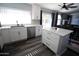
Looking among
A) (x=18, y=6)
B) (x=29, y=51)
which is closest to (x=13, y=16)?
(x=18, y=6)

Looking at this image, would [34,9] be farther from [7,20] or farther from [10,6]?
[7,20]

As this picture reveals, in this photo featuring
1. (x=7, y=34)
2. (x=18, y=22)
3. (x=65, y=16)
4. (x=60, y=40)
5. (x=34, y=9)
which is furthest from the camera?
(x=65, y=16)

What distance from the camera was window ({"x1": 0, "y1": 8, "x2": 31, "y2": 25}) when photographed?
3.11 meters

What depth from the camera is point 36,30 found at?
13.3 feet

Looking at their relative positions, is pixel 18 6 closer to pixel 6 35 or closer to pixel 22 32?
pixel 22 32

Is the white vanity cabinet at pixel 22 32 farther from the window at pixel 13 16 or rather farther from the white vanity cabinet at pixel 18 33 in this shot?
the window at pixel 13 16

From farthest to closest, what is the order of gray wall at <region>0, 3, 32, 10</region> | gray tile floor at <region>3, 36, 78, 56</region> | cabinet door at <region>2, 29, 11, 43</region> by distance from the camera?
1. gray wall at <region>0, 3, 32, 10</region>
2. cabinet door at <region>2, 29, 11, 43</region>
3. gray tile floor at <region>3, 36, 78, 56</region>

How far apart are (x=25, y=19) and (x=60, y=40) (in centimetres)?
309

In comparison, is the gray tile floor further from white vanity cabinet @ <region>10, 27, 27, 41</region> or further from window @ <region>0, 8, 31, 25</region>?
window @ <region>0, 8, 31, 25</region>

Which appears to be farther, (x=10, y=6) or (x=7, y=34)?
(x=10, y=6)

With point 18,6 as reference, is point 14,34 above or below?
below

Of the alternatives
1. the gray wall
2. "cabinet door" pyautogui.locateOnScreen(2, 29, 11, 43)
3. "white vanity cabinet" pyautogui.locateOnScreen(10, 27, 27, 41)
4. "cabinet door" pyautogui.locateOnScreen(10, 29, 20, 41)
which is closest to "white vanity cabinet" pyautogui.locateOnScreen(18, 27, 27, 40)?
"white vanity cabinet" pyautogui.locateOnScreen(10, 27, 27, 41)

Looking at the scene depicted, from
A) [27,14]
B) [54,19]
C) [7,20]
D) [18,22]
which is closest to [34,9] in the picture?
[27,14]

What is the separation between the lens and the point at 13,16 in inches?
136
